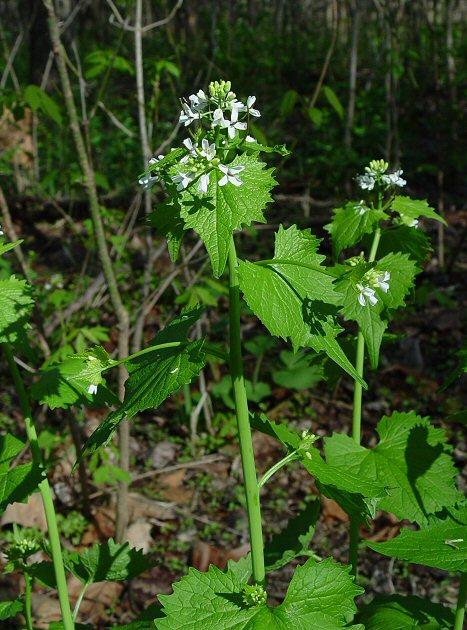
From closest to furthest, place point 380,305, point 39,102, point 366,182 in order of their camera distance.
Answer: point 380,305, point 366,182, point 39,102

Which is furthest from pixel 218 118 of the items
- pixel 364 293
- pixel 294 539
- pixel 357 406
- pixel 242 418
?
pixel 294 539

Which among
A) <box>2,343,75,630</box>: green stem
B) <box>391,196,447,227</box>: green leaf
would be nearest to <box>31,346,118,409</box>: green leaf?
<box>2,343,75,630</box>: green stem

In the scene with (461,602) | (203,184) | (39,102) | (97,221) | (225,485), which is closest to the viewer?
(203,184)

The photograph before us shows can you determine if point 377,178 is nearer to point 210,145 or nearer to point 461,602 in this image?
point 210,145

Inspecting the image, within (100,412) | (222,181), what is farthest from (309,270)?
(100,412)

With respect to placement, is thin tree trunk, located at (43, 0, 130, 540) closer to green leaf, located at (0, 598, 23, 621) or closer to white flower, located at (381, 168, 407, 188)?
green leaf, located at (0, 598, 23, 621)

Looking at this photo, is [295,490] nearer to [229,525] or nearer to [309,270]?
[229,525]

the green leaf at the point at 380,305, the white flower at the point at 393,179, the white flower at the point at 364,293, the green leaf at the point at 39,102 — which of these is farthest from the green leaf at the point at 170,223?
Result: the green leaf at the point at 39,102

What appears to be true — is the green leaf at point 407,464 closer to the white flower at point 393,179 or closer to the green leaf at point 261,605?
the green leaf at point 261,605
